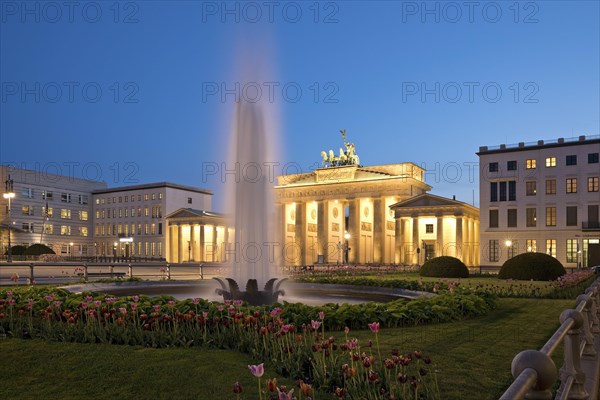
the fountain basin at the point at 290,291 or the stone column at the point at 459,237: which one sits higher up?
the stone column at the point at 459,237

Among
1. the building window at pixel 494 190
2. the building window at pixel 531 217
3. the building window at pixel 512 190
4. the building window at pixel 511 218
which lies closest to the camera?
the building window at pixel 531 217

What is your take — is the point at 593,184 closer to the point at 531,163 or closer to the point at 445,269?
the point at 531,163

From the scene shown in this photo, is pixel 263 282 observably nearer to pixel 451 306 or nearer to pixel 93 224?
pixel 451 306

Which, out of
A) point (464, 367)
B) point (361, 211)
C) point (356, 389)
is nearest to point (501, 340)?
point (464, 367)

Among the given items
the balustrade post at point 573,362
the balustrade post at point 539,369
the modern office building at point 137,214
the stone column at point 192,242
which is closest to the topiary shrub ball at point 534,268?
the balustrade post at point 573,362

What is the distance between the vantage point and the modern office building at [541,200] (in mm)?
66812

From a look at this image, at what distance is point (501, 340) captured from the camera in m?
11.9

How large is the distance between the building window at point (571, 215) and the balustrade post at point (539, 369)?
72.7 meters

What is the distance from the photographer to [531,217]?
70.9m

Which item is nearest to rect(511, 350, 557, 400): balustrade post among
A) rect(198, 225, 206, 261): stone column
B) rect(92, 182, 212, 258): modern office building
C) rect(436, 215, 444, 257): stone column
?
rect(436, 215, 444, 257): stone column

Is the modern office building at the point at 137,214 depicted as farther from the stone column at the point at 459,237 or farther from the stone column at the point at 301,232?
the stone column at the point at 459,237

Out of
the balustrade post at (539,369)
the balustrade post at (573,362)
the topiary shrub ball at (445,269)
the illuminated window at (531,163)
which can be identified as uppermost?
the illuminated window at (531,163)

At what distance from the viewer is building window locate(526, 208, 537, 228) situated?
7069cm

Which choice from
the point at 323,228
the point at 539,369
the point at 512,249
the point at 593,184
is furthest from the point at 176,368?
the point at 323,228
